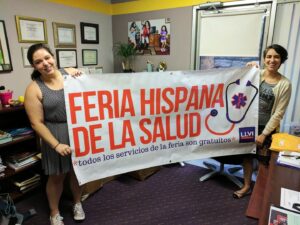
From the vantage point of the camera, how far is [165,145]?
1.76 m

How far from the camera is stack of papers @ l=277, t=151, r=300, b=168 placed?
4.29 feet

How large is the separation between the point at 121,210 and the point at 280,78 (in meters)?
1.71

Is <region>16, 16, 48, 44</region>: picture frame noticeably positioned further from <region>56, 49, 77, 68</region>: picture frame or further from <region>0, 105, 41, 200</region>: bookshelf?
<region>0, 105, 41, 200</region>: bookshelf

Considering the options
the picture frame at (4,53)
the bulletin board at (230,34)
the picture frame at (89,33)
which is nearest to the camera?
the picture frame at (4,53)

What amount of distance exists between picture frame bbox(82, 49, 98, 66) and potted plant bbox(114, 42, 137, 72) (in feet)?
1.12

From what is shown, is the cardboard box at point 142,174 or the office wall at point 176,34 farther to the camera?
the office wall at point 176,34

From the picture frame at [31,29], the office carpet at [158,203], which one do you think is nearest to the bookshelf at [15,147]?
the office carpet at [158,203]

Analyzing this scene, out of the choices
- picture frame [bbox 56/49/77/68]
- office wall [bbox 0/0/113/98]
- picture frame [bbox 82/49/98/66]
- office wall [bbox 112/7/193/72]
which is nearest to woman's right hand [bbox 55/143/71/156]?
office wall [bbox 0/0/113/98]

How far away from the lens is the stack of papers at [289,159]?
4.29 ft

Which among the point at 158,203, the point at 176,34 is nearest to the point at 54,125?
the point at 158,203

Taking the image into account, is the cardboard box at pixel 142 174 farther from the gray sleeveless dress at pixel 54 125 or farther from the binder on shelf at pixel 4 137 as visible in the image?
the binder on shelf at pixel 4 137

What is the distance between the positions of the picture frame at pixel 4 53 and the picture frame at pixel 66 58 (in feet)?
1.89

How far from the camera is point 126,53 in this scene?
3.20 m

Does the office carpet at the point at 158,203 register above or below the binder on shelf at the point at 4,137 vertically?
below
